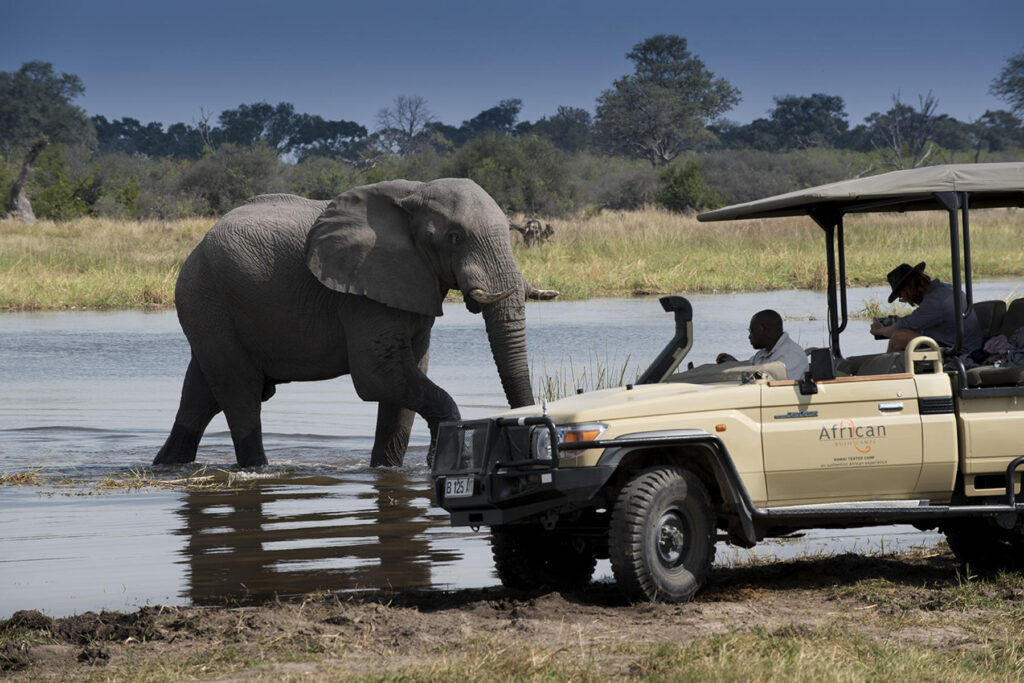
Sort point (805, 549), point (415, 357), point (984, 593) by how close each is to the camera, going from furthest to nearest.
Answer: point (415, 357) → point (805, 549) → point (984, 593)

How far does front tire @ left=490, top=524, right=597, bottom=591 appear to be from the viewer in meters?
7.95

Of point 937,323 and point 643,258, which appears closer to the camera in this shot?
point 937,323

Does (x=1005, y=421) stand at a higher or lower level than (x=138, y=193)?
lower

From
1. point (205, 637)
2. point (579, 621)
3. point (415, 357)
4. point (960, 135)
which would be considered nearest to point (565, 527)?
point (579, 621)

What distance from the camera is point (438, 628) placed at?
6914mm

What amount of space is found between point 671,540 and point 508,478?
0.84 meters

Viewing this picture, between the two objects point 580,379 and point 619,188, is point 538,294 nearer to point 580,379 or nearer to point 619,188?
point 580,379

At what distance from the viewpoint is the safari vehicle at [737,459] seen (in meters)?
7.28

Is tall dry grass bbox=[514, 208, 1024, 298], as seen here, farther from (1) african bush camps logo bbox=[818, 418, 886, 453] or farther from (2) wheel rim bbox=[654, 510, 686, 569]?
(2) wheel rim bbox=[654, 510, 686, 569]

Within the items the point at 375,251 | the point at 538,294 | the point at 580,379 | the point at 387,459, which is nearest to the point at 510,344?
the point at 538,294

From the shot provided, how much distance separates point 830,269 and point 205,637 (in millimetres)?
4584

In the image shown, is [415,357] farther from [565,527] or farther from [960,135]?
[960,135]

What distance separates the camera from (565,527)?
782 centimetres

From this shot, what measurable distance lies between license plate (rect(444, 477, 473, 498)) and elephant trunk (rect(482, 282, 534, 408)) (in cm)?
512
